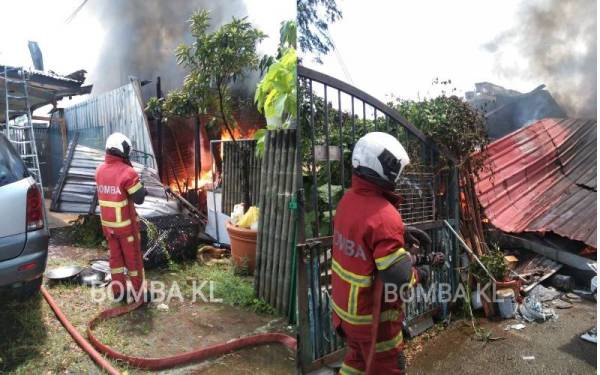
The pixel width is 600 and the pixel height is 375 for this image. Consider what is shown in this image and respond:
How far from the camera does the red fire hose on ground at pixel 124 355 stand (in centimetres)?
202

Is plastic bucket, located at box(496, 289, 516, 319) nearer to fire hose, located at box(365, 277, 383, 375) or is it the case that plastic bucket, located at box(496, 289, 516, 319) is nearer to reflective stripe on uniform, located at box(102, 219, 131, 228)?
fire hose, located at box(365, 277, 383, 375)

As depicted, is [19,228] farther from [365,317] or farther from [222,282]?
[365,317]

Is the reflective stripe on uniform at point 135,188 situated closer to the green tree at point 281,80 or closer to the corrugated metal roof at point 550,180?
the green tree at point 281,80

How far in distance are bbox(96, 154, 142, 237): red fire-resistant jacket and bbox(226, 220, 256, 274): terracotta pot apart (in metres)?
0.71

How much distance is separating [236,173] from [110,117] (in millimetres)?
875

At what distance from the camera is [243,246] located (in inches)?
119

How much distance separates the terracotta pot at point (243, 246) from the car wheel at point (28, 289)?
Result: 46.8 inches

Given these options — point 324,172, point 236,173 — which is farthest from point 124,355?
point 324,172

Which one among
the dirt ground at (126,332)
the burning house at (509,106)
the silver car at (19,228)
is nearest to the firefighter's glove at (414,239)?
the burning house at (509,106)

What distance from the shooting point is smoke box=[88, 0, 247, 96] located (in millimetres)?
2297

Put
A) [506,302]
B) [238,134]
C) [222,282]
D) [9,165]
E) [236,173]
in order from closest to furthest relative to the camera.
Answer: [9,165], [238,134], [236,173], [222,282], [506,302]

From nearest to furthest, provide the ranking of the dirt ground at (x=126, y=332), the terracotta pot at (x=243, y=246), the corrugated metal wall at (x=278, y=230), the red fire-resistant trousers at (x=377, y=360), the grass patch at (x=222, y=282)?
the dirt ground at (x=126, y=332), the red fire-resistant trousers at (x=377, y=360), the grass patch at (x=222, y=282), the corrugated metal wall at (x=278, y=230), the terracotta pot at (x=243, y=246)

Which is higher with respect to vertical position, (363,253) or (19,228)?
(19,228)

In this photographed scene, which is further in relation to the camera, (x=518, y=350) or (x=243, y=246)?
(x=243, y=246)
